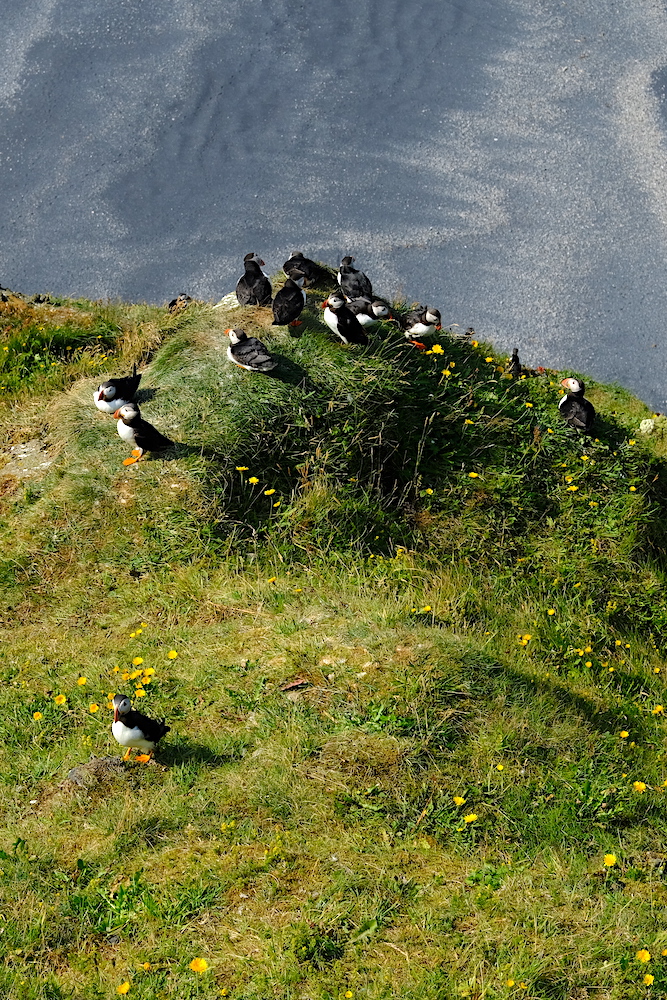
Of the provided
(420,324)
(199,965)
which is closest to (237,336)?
(420,324)

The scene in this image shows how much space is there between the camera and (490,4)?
77.6 ft

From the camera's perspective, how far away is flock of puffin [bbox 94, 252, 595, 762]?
1005 cm

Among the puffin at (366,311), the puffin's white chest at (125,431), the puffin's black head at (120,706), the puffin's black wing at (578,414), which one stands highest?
the puffin at (366,311)

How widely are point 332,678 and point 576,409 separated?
5.05 m

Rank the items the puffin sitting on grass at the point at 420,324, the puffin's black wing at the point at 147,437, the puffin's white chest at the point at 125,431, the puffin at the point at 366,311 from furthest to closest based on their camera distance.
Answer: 1. the puffin sitting on grass at the point at 420,324
2. the puffin at the point at 366,311
3. the puffin's white chest at the point at 125,431
4. the puffin's black wing at the point at 147,437

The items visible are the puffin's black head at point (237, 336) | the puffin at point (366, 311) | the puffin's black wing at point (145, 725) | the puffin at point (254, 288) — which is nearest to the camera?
the puffin's black wing at point (145, 725)

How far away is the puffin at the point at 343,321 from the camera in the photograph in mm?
10391

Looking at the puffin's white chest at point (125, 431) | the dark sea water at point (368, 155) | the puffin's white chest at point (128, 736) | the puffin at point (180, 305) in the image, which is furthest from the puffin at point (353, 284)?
the dark sea water at point (368, 155)

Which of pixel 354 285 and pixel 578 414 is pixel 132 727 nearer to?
pixel 354 285

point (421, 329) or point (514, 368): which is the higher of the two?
point (421, 329)

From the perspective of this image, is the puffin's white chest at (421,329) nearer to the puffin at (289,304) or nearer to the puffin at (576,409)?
the puffin at (289,304)

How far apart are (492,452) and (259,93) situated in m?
14.0

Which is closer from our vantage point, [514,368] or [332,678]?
[332,678]

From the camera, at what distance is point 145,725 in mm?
6992
